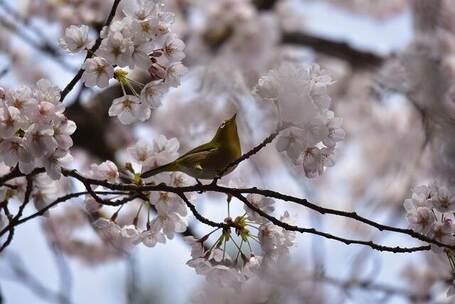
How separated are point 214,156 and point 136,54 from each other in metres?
0.19

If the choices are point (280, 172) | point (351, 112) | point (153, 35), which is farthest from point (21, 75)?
point (153, 35)

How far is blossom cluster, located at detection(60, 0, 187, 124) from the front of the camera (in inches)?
38.4

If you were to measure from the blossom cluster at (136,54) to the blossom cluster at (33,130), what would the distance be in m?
0.08

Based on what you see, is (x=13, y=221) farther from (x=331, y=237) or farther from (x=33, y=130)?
(x=331, y=237)

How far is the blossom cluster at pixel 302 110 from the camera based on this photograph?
0.93 meters

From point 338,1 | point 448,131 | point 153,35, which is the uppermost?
point 338,1

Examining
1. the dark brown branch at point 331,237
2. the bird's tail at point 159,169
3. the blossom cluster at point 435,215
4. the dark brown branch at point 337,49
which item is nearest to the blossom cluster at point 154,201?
the bird's tail at point 159,169

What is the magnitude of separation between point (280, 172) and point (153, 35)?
173 inches

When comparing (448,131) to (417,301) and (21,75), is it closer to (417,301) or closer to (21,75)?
(417,301)

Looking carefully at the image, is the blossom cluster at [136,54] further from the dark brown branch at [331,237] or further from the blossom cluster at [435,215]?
the blossom cluster at [435,215]

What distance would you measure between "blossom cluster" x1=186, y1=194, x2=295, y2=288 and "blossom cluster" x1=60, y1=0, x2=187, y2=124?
0.71ft

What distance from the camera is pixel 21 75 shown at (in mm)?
4379

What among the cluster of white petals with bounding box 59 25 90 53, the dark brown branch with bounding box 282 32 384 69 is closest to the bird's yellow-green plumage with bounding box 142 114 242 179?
the cluster of white petals with bounding box 59 25 90 53

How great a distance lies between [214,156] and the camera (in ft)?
3.17
